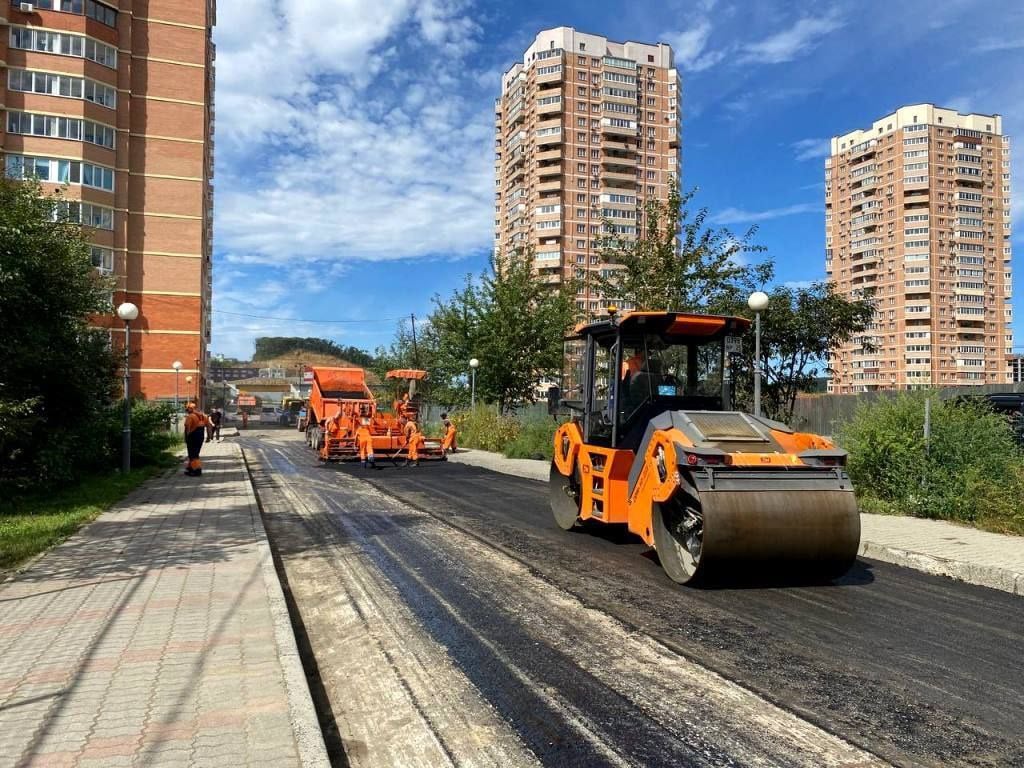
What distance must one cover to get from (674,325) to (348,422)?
594 inches

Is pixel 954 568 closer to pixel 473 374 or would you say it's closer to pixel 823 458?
pixel 823 458

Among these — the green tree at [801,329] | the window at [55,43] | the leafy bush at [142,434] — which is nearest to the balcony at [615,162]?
the window at [55,43]

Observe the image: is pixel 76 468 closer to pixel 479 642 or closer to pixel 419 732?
pixel 479 642

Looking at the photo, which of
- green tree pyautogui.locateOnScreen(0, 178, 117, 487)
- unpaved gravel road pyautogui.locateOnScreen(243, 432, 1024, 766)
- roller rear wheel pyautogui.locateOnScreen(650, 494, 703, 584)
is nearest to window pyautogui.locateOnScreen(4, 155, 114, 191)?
green tree pyautogui.locateOnScreen(0, 178, 117, 487)

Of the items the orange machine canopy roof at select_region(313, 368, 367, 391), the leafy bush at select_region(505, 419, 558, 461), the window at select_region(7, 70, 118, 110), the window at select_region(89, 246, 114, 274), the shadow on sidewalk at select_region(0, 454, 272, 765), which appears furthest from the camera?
the window at select_region(89, 246, 114, 274)

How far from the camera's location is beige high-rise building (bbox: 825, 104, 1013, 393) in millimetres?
97188

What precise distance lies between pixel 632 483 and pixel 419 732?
163 inches

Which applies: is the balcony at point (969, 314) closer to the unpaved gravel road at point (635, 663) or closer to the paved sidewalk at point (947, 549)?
the paved sidewalk at point (947, 549)

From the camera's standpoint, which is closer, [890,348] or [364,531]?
[364,531]

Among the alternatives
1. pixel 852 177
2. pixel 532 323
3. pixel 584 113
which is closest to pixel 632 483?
pixel 532 323

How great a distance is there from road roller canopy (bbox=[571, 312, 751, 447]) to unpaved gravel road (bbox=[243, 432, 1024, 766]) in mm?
1468

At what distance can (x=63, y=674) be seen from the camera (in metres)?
4.04

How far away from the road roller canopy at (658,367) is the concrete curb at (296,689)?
12.3 feet

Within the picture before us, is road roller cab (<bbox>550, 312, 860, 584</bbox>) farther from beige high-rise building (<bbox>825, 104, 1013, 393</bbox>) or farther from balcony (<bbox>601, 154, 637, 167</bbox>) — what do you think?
beige high-rise building (<bbox>825, 104, 1013, 393</bbox>)
